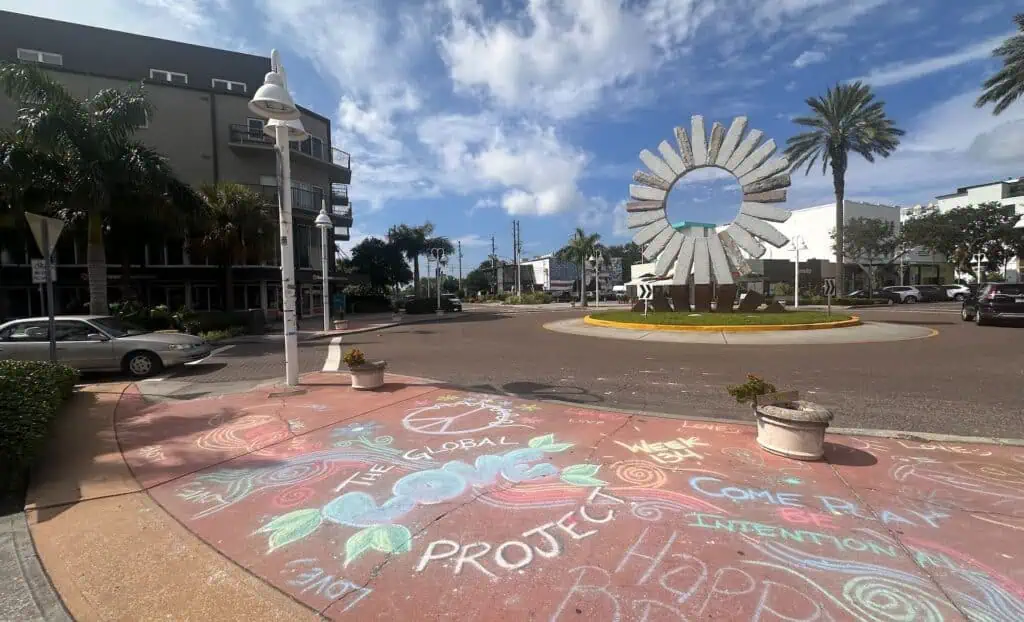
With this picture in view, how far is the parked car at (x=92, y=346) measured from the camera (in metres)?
9.75

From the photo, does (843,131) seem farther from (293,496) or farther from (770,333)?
(293,496)

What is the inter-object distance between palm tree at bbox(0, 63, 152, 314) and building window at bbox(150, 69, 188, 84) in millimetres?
18856

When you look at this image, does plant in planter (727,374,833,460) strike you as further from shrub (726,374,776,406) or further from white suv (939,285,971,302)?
white suv (939,285,971,302)

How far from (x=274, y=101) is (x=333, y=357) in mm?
7644

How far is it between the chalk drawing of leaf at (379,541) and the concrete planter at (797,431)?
11.7 feet

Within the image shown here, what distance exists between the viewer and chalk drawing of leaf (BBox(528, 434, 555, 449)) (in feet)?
16.1

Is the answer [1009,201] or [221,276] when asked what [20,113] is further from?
[1009,201]

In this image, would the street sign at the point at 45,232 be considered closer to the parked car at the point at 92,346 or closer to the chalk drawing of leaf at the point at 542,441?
the parked car at the point at 92,346

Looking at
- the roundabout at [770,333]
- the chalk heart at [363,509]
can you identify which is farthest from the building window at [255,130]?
the chalk heart at [363,509]

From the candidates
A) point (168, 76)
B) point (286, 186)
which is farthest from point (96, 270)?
point (168, 76)

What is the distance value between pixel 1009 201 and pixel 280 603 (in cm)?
9202

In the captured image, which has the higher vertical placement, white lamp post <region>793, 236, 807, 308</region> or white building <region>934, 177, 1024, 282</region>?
white building <region>934, 177, 1024, 282</region>

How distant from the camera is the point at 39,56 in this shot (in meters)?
28.9

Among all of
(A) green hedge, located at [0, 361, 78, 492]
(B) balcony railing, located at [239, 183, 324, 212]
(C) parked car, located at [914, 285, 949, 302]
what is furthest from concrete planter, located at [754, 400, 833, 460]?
(C) parked car, located at [914, 285, 949, 302]
